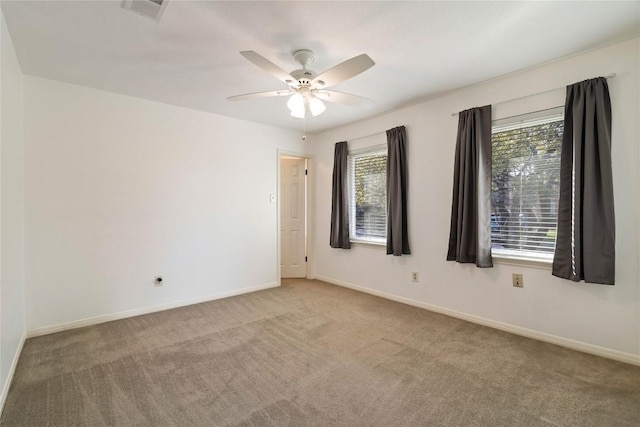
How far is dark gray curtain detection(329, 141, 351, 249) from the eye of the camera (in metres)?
4.46

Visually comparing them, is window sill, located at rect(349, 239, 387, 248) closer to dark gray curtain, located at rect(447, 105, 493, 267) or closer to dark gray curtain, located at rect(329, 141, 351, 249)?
dark gray curtain, located at rect(329, 141, 351, 249)

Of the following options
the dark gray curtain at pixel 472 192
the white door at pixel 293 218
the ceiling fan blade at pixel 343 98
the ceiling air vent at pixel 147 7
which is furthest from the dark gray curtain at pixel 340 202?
the ceiling air vent at pixel 147 7

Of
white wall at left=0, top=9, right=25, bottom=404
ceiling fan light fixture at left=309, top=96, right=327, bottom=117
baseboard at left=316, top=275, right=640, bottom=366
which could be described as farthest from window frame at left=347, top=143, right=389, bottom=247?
white wall at left=0, top=9, right=25, bottom=404

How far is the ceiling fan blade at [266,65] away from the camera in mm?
1889

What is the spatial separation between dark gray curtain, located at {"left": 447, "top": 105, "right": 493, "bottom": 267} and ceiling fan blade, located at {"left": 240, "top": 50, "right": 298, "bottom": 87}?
1.90 metres

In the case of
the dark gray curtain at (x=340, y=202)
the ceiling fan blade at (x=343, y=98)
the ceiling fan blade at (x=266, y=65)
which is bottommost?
the dark gray curtain at (x=340, y=202)

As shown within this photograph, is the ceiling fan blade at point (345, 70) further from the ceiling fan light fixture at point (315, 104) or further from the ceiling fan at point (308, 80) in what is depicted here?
the ceiling fan light fixture at point (315, 104)

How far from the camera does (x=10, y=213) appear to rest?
2195 millimetres

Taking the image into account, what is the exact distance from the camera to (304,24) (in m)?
2.05

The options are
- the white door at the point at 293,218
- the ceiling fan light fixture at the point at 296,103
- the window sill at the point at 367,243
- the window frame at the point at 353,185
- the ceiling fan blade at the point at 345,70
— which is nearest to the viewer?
the ceiling fan blade at the point at 345,70

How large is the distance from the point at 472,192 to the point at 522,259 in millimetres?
781

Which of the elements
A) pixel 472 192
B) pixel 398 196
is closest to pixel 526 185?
pixel 472 192

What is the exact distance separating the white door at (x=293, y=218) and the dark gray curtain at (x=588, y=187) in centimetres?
354

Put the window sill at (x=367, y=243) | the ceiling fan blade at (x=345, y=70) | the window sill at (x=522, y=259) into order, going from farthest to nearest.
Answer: the window sill at (x=367, y=243)
the window sill at (x=522, y=259)
the ceiling fan blade at (x=345, y=70)
